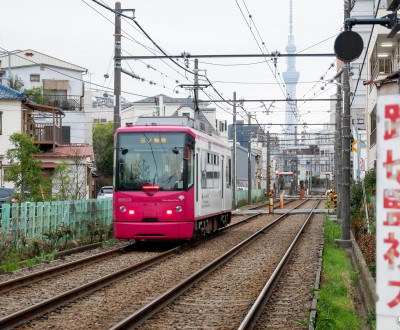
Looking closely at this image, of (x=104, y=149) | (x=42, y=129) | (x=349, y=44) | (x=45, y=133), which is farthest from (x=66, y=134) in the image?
(x=349, y=44)

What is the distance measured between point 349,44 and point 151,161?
9075 millimetres

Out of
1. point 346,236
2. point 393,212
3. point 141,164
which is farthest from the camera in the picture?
point 346,236

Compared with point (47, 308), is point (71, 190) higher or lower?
higher

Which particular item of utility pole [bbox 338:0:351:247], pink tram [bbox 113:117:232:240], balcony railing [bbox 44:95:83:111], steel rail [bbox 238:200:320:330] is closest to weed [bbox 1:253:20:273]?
pink tram [bbox 113:117:232:240]

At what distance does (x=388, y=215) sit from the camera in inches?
129

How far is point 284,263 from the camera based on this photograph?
16.5m

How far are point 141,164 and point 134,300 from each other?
794 cm

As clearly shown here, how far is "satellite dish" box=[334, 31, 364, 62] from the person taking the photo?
34.0 feet

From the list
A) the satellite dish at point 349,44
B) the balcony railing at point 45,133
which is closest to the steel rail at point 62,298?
the satellite dish at point 349,44

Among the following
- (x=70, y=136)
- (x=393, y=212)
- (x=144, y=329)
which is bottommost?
(x=144, y=329)

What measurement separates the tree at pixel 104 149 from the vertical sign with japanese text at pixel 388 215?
55.9 m

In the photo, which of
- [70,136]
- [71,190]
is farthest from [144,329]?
[70,136]

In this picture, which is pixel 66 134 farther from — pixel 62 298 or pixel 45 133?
pixel 62 298

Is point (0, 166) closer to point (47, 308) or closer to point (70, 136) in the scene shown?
point (70, 136)
